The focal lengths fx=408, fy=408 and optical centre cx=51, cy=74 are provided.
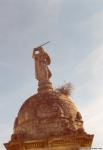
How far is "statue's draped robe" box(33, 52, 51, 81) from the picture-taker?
2098cm

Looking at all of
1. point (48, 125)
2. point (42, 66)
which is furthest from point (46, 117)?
point (42, 66)

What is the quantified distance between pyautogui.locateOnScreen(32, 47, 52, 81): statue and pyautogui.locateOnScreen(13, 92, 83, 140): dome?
143 centimetres

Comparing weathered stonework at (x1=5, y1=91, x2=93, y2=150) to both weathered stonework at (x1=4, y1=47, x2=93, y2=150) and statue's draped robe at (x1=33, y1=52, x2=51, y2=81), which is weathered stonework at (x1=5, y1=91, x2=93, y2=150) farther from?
statue's draped robe at (x1=33, y1=52, x2=51, y2=81)

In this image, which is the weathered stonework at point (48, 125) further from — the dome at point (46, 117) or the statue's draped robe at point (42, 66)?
the statue's draped robe at point (42, 66)

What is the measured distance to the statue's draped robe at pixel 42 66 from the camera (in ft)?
68.8

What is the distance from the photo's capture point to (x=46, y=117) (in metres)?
18.6

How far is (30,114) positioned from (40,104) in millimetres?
660

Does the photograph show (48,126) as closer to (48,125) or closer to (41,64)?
(48,125)

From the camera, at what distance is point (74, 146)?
1795 cm

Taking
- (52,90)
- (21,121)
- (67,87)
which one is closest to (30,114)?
(21,121)

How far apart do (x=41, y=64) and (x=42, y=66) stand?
0.15 metres

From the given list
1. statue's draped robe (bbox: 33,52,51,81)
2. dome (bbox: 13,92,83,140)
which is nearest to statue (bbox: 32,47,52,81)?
statue's draped robe (bbox: 33,52,51,81)

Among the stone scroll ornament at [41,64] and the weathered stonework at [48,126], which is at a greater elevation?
the stone scroll ornament at [41,64]

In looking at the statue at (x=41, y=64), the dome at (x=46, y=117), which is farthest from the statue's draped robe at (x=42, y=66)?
the dome at (x=46, y=117)
